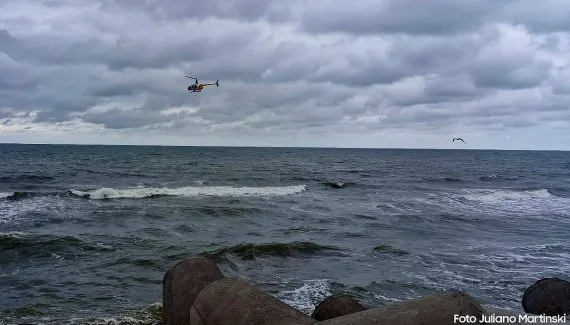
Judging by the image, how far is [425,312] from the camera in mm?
4254

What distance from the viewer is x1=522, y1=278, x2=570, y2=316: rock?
7.51m

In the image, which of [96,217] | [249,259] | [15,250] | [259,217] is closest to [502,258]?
[249,259]

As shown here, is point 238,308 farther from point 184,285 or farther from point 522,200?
point 522,200

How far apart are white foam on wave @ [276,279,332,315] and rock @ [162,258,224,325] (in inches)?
129

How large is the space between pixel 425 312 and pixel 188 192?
30.5 m

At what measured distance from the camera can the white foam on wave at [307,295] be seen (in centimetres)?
995

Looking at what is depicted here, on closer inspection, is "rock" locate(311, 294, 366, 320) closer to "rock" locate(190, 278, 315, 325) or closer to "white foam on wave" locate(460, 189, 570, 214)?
"rock" locate(190, 278, 315, 325)

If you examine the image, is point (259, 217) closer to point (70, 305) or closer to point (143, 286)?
point (143, 286)

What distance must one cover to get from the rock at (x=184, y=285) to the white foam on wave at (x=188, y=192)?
81.1 ft

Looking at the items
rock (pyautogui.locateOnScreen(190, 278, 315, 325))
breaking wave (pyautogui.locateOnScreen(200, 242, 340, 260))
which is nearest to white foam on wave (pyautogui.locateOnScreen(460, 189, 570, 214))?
breaking wave (pyautogui.locateOnScreen(200, 242, 340, 260))

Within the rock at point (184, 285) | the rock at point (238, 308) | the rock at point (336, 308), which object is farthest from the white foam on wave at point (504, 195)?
the rock at point (238, 308)

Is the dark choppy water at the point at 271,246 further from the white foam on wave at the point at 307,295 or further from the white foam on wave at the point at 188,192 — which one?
the white foam on wave at the point at 188,192

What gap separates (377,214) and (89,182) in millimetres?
26798

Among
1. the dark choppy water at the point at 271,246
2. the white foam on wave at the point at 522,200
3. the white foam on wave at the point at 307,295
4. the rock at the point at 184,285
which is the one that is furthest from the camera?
the white foam on wave at the point at 522,200
